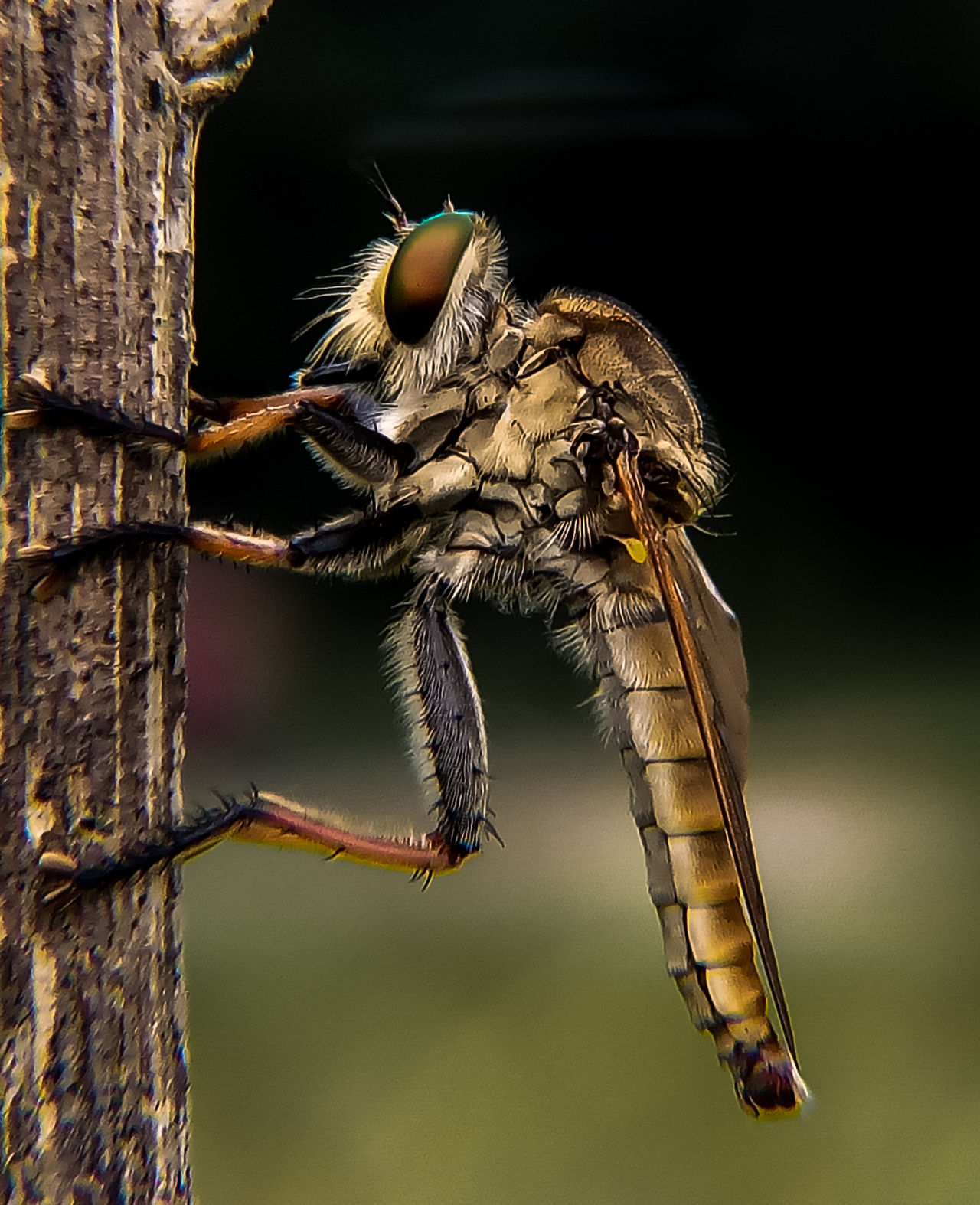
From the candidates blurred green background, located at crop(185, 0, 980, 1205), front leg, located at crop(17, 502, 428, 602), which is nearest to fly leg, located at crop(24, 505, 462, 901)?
front leg, located at crop(17, 502, 428, 602)

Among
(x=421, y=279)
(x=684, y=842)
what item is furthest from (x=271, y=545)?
(x=684, y=842)

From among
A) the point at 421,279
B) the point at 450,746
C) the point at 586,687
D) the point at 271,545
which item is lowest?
the point at 450,746

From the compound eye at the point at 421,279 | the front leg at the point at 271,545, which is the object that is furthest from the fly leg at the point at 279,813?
the compound eye at the point at 421,279

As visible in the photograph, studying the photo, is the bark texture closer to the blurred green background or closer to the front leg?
the front leg

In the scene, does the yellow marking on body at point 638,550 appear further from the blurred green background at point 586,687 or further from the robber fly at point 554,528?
the blurred green background at point 586,687

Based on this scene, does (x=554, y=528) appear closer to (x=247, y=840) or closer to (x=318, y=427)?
(x=318, y=427)

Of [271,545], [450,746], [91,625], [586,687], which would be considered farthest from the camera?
[586,687]
